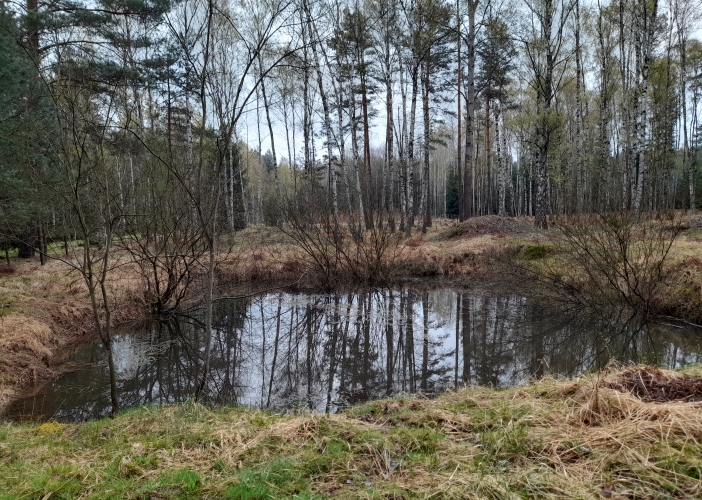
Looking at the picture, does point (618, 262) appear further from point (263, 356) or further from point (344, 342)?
point (263, 356)

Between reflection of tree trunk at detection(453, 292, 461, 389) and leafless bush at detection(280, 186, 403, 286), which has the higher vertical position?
leafless bush at detection(280, 186, 403, 286)

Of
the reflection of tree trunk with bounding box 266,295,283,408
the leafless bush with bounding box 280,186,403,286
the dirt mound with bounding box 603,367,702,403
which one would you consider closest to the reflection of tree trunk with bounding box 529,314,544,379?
the dirt mound with bounding box 603,367,702,403

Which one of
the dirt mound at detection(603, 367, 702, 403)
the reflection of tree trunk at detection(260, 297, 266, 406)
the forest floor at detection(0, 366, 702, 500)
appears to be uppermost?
the dirt mound at detection(603, 367, 702, 403)

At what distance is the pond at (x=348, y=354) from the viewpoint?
5.54 metres

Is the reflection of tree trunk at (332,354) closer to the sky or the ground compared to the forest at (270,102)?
closer to the ground

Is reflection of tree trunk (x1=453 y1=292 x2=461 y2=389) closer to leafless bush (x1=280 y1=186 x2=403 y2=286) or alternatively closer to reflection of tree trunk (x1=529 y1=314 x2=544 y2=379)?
reflection of tree trunk (x1=529 y1=314 x2=544 y2=379)

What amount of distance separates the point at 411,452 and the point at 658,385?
7.34 ft

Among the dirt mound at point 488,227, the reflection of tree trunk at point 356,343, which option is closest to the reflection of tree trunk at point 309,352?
the reflection of tree trunk at point 356,343

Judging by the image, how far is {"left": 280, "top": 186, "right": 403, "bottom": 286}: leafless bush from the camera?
11.8 meters

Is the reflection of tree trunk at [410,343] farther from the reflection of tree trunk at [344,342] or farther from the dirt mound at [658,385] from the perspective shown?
the dirt mound at [658,385]

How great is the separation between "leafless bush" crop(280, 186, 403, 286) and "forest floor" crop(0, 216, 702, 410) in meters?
0.65

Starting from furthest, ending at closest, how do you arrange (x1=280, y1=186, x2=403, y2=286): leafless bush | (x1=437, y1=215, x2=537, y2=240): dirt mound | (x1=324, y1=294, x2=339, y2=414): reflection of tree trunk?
(x1=437, y1=215, x2=537, y2=240): dirt mound
(x1=280, y1=186, x2=403, y2=286): leafless bush
(x1=324, y1=294, x2=339, y2=414): reflection of tree trunk

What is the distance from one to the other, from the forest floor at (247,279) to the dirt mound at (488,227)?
41mm

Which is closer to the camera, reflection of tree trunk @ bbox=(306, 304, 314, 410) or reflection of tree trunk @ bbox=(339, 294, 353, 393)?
reflection of tree trunk @ bbox=(306, 304, 314, 410)
